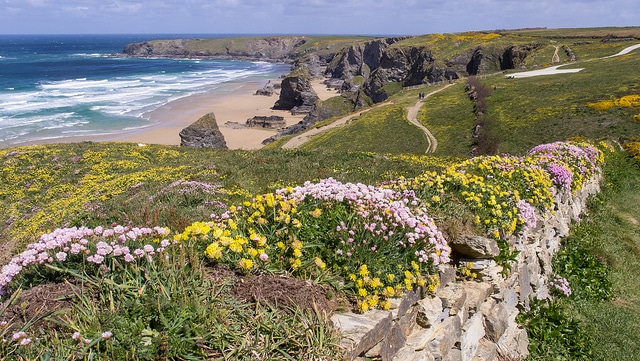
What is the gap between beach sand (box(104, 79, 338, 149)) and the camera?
52.5 metres

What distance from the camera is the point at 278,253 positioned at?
511 centimetres

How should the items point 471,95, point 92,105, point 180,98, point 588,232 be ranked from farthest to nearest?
point 180,98 → point 92,105 → point 471,95 → point 588,232

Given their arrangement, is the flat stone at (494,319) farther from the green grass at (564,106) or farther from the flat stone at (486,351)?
the green grass at (564,106)

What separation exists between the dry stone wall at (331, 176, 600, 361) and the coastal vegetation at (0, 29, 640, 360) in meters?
0.24

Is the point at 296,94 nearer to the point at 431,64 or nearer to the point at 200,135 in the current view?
the point at 431,64

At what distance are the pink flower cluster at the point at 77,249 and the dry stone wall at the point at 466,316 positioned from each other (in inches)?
91.7

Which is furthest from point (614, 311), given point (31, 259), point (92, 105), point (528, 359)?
point (92, 105)

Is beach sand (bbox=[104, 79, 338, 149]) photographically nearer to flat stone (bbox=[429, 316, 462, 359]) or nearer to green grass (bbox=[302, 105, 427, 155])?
green grass (bbox=[302, 105, 427, 155])

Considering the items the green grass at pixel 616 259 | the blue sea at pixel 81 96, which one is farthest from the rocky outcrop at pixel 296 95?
the green grass at pixel 616 259

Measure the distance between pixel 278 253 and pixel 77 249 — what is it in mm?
2225

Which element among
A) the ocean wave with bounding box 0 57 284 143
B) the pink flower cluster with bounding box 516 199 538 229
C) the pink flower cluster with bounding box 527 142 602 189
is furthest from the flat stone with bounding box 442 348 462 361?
the ocean wave with bounding box 0 57 284 143

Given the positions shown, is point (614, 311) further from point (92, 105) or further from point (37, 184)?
point (92, 105)

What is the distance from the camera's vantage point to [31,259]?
4316mm

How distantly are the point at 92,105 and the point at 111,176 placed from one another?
62.4 metres
